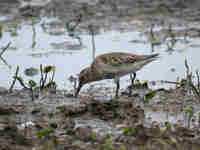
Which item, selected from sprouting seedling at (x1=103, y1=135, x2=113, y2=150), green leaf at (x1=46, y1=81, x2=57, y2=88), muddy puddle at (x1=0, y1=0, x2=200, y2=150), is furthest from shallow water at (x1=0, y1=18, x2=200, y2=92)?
sprouting seedling at (x1=103, y1=135, x2=113, y2=150)

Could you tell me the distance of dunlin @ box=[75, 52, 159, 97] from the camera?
24.1 ft

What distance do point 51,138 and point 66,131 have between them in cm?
46

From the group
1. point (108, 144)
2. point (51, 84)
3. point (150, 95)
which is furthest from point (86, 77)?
point (108, 144)

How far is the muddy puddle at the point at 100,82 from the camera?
502cm

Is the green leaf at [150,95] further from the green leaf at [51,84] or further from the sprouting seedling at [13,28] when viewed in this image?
the sprouting seedling at [13,28]

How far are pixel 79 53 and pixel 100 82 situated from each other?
1992mm

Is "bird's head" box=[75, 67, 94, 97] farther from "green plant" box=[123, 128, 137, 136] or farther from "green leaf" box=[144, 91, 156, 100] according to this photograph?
"green plant" box=[123, 128, 137, 136]

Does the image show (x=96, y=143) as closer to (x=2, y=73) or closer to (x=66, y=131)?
(x=66, y=131)

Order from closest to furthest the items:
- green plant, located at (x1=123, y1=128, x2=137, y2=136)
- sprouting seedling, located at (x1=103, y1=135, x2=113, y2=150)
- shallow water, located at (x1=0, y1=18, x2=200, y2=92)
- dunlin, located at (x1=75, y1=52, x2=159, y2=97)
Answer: sprouting seedling, located at (x1=103, y1=135, x2=113, y2=150), green plant, located at (x1=123, y1=128, x2=137, y2=136), dunlin, located at (x1=75, y1=52, x2=159, y2=97), shallow water, located at (x1=0, y1=18, x2=200, y2=92)

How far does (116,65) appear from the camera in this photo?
24.2 feet

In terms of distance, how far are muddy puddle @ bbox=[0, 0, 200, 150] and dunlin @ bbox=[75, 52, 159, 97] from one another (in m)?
0.33

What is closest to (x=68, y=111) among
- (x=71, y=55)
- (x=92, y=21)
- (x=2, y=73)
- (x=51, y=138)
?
(x=51, y=138)

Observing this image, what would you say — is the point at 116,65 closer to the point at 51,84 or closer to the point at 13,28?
the point at 51,84

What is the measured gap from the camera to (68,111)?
603 centimetres
